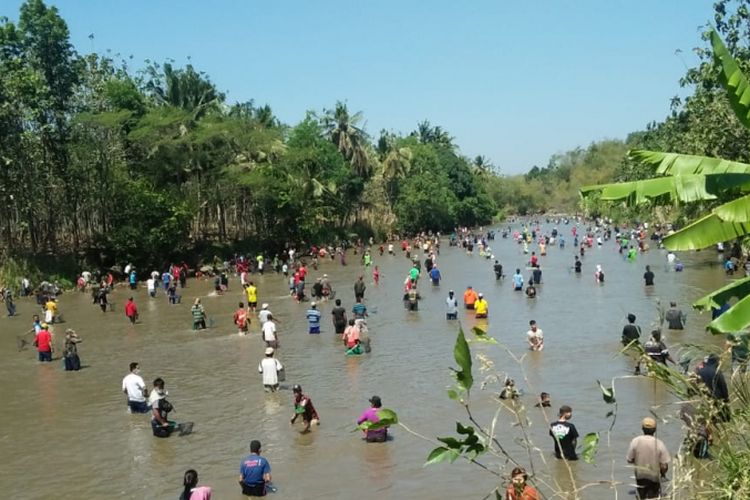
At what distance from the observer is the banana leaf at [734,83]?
22.7 ft

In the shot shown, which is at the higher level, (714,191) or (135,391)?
(714,191)

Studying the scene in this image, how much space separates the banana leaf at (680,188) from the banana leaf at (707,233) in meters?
0.23

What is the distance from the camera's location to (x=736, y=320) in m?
5.97

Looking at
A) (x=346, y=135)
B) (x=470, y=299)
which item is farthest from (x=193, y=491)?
(x=346, y=135)

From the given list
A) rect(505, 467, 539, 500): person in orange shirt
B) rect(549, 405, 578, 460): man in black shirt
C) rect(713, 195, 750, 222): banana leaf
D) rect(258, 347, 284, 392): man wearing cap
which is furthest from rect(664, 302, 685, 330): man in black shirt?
rect(713, 195, 750, 222): banana leaf

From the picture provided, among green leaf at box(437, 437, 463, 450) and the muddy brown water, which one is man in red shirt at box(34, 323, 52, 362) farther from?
green leaf at box(437, 437, 463, 450)

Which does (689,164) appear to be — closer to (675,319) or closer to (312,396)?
(312,396)

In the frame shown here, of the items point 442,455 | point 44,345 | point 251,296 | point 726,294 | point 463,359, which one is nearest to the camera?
point 463,359

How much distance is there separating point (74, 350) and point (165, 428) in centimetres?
758

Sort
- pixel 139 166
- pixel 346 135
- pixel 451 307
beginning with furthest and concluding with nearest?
pixel 346 135 → pixel 139 166 → pixel 451 307

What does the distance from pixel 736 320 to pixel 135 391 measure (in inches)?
469

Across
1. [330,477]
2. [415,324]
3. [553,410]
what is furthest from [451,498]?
[415,324]

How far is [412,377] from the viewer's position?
1730 cm

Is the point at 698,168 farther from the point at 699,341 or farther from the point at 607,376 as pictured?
the point at 699,341
